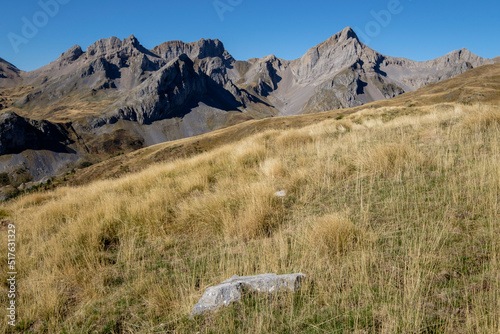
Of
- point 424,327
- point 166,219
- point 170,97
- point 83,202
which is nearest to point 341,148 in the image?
point 166,219

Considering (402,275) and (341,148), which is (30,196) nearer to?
(341,148)

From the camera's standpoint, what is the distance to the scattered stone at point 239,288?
8.73 ft

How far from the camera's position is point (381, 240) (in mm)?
3387

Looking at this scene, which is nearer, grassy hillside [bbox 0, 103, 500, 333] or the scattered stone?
grassy hillside [bbox 0, 103, 500, 333]

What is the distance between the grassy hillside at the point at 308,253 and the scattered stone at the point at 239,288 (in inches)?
4.2

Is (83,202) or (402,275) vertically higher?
(83,202)

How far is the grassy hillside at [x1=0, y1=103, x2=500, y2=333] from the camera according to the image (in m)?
2.37

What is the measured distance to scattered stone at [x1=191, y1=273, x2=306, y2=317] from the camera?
2.66 metres

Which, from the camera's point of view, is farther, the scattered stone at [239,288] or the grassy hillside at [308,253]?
the scattered stone at [239,288]

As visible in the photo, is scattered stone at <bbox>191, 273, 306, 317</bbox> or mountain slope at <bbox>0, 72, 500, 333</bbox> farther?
scattered stone at <bbox>191, 273, 306, 317</bbox>

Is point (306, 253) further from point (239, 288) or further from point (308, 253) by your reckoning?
point (239, 288)

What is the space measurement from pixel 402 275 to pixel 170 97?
213 meters

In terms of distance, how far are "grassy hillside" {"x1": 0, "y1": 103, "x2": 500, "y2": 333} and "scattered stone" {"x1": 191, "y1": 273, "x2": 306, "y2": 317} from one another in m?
0.11

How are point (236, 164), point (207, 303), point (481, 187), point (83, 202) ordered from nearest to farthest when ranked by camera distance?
point (207, 303) → point (481, 187) → point (83, 202) → point (236, 164)
